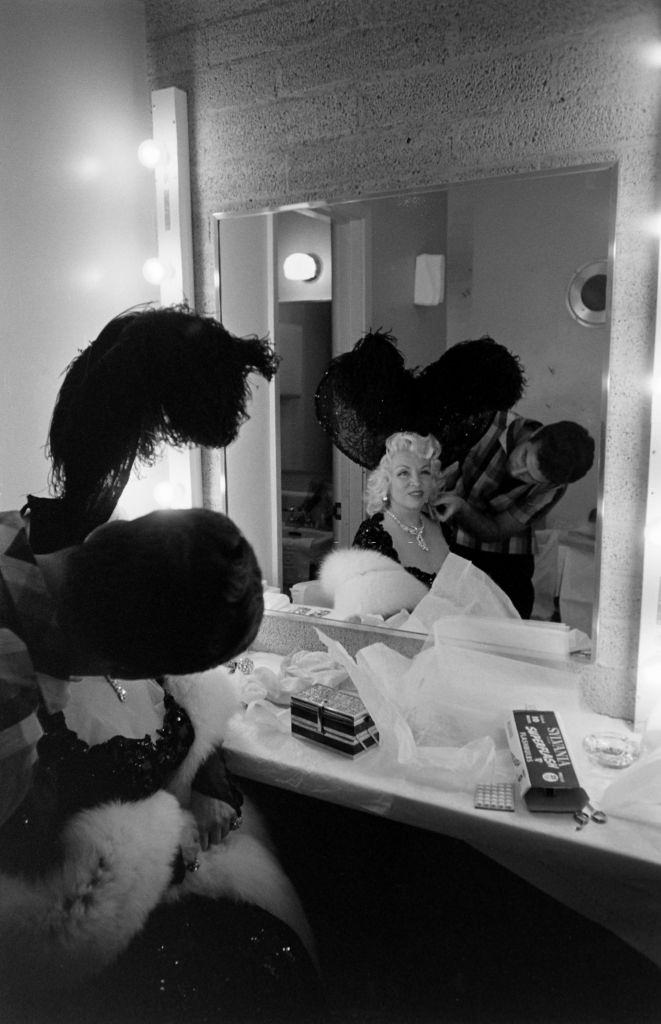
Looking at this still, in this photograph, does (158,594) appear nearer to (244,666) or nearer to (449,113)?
(244,666)

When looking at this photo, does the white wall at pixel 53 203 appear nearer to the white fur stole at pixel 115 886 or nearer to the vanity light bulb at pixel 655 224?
the white fur stole at pixel 115 886

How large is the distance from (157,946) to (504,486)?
78 cm

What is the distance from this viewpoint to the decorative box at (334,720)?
115 cm

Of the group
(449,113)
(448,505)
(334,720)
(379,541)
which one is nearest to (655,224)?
(449,113)

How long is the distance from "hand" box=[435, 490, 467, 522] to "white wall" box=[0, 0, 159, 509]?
0.57 metres

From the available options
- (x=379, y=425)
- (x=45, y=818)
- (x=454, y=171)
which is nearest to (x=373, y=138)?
(x=454, y=171)

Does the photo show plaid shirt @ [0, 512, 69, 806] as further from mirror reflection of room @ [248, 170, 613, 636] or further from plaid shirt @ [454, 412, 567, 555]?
plaid shirt @ [454, 412, 567, 555]

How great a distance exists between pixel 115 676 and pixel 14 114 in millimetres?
773

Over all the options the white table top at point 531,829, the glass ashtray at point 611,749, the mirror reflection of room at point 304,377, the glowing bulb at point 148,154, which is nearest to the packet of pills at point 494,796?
the white table top at point 531,829

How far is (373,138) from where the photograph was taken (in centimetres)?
127

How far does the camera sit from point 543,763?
1.04 meters

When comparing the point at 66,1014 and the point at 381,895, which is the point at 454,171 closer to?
the point at 381,895

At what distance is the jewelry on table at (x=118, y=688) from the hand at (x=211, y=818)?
0.18m

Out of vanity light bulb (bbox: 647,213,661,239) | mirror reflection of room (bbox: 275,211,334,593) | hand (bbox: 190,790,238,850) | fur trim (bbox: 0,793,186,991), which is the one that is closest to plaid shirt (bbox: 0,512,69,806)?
fur trim (bbox: 0,793,186,991)
